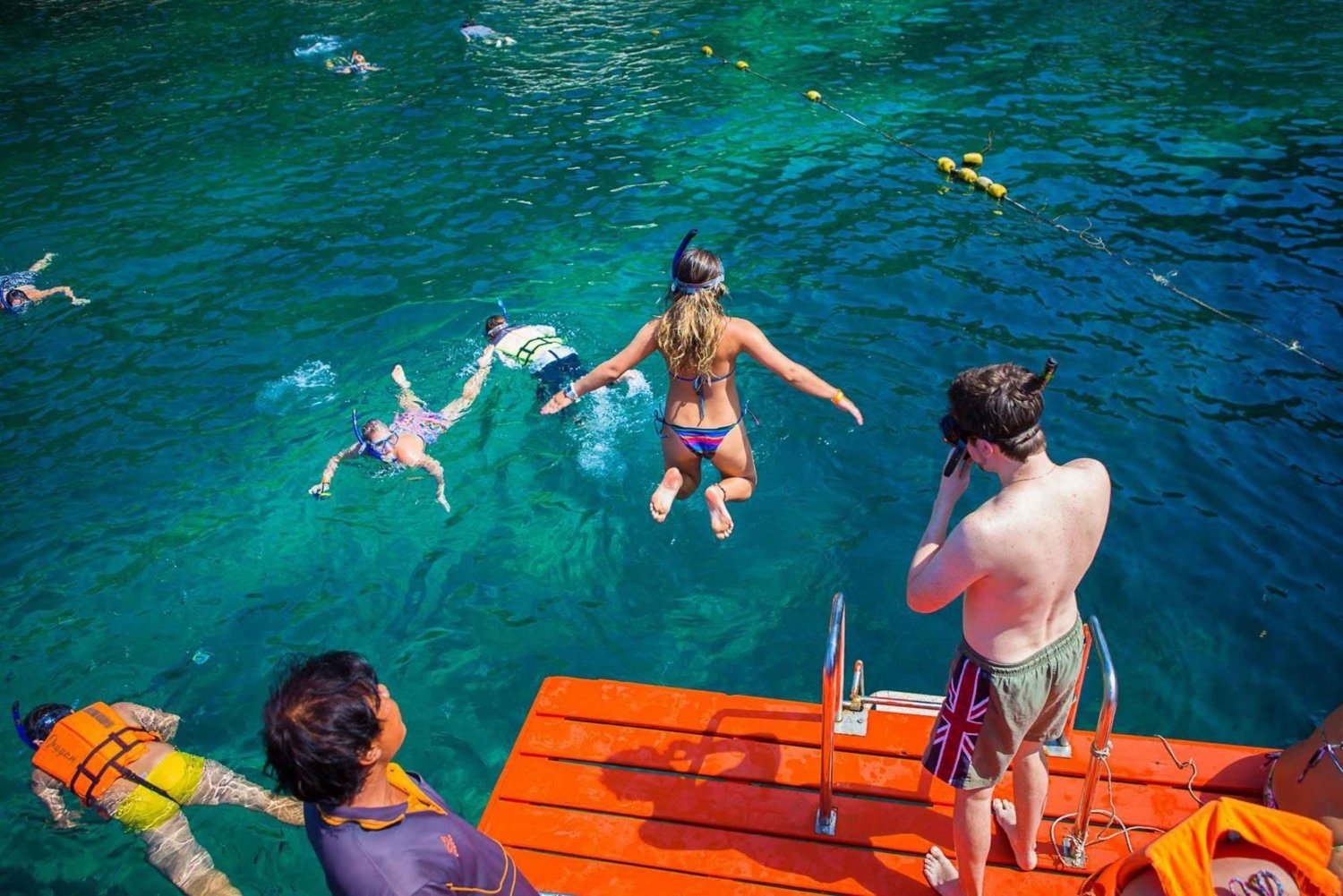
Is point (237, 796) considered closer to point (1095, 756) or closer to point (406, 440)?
point (406, 440)

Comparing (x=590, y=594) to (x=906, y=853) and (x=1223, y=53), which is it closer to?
(x=906, y=853)

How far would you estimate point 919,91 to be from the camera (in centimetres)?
1588

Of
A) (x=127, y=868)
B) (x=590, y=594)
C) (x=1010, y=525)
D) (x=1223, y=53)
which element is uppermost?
(x=1010, y=525)

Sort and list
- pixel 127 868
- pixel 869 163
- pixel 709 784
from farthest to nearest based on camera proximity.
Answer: pixel 869 163
pixel 127 868
pixel 709 784

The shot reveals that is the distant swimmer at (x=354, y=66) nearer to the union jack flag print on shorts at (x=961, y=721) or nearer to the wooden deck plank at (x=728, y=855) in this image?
the wooden deck plank at (x=728, y=855)

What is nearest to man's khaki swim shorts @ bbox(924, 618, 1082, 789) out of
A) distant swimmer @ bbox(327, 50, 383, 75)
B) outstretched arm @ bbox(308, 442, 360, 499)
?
outstretched arm @ bbox(308, 442, 360, 499)

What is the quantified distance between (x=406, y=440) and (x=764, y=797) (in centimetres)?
486

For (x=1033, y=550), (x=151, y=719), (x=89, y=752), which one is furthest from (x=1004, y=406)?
(x=151, y=719)

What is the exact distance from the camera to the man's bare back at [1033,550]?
2902 mm

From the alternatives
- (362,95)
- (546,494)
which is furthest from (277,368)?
(362,95)

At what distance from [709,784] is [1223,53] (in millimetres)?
18668

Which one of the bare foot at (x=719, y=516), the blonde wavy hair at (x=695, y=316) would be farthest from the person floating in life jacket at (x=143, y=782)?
the blonde wavy hair at (x=695, y=316)

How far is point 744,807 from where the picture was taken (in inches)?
169

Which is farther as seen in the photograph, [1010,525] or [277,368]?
[277,368]
